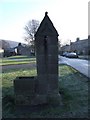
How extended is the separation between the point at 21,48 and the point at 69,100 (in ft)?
378

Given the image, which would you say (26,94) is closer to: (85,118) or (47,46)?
(47,46)

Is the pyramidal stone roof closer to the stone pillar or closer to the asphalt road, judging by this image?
the stone pillar

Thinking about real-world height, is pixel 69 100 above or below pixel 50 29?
below

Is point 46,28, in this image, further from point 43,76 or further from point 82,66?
point 82,66

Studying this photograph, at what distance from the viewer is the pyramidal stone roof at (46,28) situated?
327 inches

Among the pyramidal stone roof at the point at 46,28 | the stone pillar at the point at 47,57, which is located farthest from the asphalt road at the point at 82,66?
the pyramidal stone roof at the point at 46,28

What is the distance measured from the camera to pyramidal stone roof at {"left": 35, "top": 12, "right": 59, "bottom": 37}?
27.3ft

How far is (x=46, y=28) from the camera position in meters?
8.32

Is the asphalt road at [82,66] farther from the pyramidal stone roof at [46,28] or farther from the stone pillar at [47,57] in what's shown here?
the pyramidal stone roof at [46,28]

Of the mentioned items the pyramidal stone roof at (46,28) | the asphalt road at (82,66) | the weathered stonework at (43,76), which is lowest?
the asphalt road at (82,66)

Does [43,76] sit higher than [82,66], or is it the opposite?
[43,76]

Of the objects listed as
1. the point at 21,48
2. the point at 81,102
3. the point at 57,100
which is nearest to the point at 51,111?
the point at 57,100

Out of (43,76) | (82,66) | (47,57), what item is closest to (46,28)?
(47,57)

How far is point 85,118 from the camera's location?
21.9 feet
